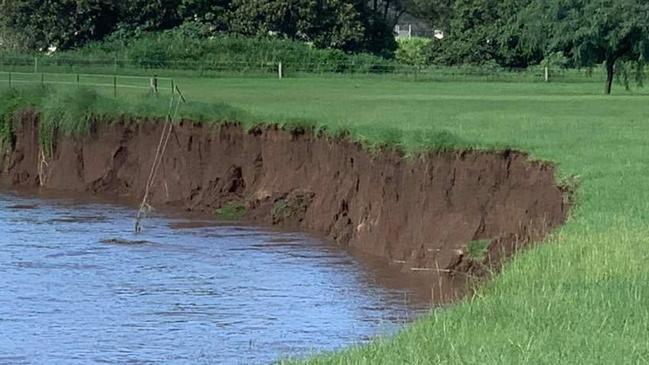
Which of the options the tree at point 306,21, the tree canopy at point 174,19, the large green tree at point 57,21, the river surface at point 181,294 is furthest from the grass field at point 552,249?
the large green tree at point 57,21

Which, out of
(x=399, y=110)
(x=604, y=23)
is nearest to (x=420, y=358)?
(x=399, y=110)

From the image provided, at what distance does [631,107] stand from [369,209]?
14133 millimetres

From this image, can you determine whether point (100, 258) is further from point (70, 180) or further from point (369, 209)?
point (70, 180)

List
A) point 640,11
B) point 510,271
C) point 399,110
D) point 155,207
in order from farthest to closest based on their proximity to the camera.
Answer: point 640,11
point 399,110
point 155,207
point 510,271

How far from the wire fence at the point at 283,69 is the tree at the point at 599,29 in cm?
1151

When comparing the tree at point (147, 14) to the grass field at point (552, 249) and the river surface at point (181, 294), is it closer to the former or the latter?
the grass field at point (552, 249)

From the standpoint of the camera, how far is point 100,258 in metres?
21.6

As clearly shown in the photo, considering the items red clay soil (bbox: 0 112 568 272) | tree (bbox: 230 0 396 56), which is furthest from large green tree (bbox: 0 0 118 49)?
red clay soil (bbox: 0 112 568 272)

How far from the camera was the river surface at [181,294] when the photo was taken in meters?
14.4

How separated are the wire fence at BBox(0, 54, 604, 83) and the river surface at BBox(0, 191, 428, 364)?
105ft

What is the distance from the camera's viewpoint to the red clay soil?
65.4 feet

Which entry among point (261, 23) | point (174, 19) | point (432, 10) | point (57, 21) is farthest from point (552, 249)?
point (432, 10)

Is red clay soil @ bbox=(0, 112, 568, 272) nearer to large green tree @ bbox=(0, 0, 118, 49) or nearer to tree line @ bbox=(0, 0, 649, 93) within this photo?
large green tree @ bbox=(0, 0, 118, 49)

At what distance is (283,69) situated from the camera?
63.1 meters
